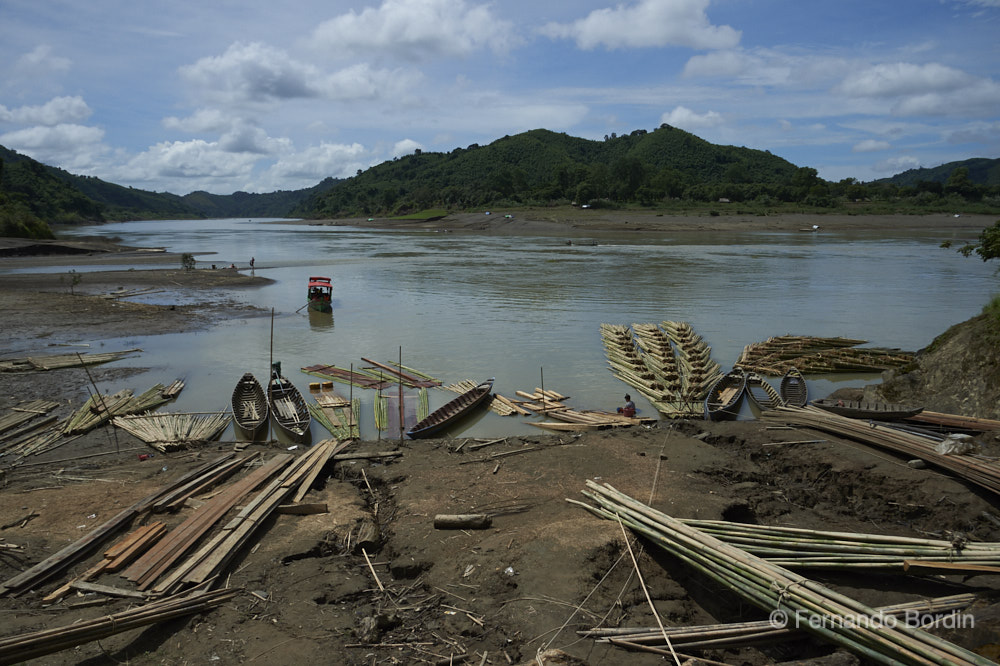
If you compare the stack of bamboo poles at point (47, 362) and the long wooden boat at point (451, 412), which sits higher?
the stack of bamboo poles at point (47, 362)

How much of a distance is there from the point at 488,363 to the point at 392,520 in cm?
1141

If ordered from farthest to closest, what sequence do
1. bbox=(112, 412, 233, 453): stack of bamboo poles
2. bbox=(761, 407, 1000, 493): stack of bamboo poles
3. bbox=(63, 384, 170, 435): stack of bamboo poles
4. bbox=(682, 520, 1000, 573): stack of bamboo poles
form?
bbox=(63, 384, 170, 435): stack of bamboo poles, bbox=(112, 412, 233, 453): stack of bamboo poles, bbox=(761, 407, 1000, 493): stack of bamboo poles, bbox=(682, 520, 1000, 573): stack of bamboo poles

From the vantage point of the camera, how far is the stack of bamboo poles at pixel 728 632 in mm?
5582

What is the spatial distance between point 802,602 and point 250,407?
533 inches

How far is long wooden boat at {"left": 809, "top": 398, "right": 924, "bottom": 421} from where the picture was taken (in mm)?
11172

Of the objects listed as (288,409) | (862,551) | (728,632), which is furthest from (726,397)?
(288,409)

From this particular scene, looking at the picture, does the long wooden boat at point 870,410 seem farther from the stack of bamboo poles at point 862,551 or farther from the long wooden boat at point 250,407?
the long wooden boat at point 250,407

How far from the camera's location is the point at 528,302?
104ft

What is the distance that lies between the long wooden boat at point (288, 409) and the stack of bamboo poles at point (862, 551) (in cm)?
987

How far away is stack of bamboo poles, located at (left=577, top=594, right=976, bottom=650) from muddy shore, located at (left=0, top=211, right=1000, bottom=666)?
4.9 inches

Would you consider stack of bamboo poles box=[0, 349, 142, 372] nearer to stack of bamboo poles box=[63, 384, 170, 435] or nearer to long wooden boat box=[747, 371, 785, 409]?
stack of bamboo poles box=[63, 384, 170, 435]

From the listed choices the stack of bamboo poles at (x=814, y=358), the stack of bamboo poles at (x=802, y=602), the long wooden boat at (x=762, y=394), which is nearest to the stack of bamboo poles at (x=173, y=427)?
the stack of bamboo poles at (x=802, y=602)

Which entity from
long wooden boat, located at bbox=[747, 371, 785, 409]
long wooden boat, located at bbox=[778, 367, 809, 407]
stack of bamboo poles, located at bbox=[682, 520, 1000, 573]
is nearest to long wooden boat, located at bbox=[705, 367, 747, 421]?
long wooden boat, located at bbox=[747, 371, 785, 409]

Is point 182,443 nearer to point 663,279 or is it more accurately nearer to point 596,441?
point 596,441
